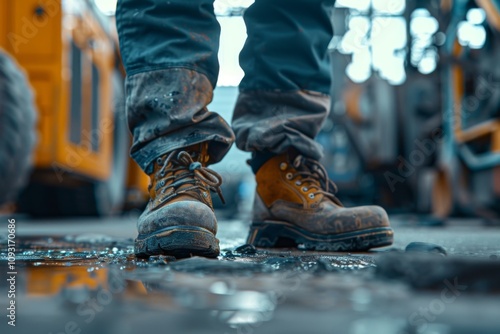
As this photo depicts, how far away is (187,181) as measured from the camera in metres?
1.22

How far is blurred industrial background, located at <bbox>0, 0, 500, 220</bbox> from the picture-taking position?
3.37 metres

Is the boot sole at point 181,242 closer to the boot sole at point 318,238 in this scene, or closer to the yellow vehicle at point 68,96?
the boot sole at point 318,238

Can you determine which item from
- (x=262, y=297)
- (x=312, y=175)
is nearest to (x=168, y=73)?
(x=312, y=175)

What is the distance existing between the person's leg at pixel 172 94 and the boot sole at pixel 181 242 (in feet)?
0.22

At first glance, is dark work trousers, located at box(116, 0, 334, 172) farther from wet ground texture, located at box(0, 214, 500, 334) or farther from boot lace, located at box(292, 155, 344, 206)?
wet ground texture, located at box(0, 214, 500, 334)

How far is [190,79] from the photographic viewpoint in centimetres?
125

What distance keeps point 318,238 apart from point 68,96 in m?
2.66

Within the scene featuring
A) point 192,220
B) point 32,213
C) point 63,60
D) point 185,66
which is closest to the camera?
point 192,220

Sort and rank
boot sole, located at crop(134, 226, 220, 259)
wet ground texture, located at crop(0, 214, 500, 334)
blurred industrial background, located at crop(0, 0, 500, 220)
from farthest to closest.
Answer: blurred industrial background, located at crop(0, 0, 500, 220) < boot sole, located at crop(134, 226, 220, 259) < wet ground texture, located at crop(0, 214, 500, 334)

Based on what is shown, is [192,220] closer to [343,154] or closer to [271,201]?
[271,201]

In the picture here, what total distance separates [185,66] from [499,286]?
752 mm

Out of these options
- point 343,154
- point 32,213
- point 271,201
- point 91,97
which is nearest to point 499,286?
point 271,201

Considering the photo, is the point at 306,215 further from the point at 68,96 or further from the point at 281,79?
the point at 68,96

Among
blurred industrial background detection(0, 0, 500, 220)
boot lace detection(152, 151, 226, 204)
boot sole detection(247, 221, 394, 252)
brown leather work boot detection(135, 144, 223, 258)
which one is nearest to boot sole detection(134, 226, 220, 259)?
brown leather work boot detection(135, 144, 223, 258)
